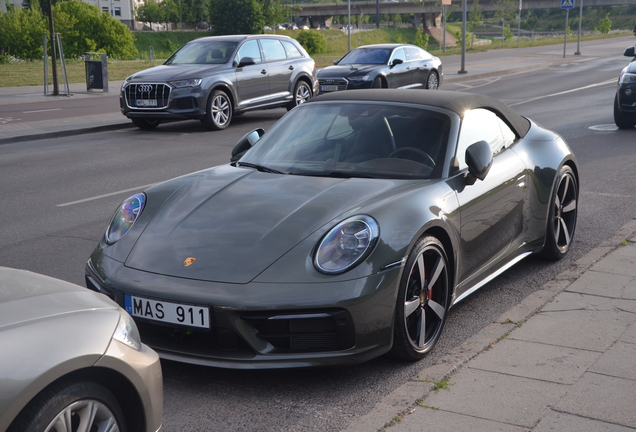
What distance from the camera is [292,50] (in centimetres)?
1769

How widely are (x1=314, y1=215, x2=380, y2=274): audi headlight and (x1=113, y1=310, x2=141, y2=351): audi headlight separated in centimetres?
112

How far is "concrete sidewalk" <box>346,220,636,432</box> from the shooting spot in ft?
10.3

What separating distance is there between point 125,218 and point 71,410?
2.06 meters

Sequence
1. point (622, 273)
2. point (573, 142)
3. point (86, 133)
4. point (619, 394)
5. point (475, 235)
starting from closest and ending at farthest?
point (619, 394), point (475, 235), point (622, 273), point (573, 142), point (86, 133)

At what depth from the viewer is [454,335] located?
175 inches

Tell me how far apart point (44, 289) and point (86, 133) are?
1325 cm

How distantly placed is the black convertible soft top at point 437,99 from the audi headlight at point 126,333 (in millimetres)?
2760

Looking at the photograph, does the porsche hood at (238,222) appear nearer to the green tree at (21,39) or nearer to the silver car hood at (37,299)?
the silver car hood at (37,299)

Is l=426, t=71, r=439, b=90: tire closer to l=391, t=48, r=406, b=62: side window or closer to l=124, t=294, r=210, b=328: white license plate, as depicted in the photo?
l=391, t=48, r=406, b=62: side window

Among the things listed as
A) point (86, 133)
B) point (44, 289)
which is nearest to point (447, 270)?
point (44, 289)

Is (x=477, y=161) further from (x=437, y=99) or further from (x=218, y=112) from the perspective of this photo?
(x=218, y=112)

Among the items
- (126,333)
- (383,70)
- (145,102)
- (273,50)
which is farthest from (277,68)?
(126,333)

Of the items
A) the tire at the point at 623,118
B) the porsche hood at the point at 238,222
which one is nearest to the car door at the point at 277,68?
the tire at the point at 623,118

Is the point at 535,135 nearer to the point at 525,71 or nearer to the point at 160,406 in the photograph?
the point at 160,406
